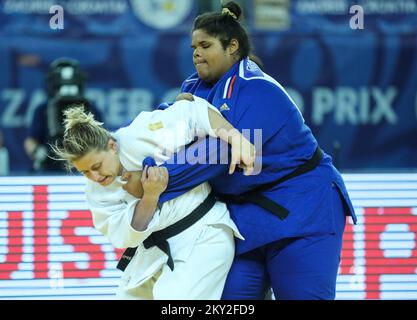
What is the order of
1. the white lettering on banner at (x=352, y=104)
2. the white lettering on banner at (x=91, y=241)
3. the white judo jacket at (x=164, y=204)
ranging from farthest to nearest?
the white lettering on banner at (x=352, y=104), the white lettering on banner at (x=91, y=241), the white judo jacket at (x=164, y=204)

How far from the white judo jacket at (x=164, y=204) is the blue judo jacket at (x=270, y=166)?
15 cm

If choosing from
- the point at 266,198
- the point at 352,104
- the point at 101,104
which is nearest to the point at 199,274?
the point at 266,198

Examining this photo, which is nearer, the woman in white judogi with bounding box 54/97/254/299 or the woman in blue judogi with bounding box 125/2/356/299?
the woman in white judogi with bounding box 54/97/254/299

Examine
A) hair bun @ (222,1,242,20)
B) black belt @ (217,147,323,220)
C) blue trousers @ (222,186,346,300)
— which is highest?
hair bun @ (222,1,242,20)

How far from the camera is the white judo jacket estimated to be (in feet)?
14.7

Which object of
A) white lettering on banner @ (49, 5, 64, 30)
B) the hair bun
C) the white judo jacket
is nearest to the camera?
the white judo jacket

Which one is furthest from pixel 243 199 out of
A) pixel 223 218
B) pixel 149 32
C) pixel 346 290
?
pixel 149 32

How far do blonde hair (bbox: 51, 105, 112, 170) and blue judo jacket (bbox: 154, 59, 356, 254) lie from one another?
1.96ft

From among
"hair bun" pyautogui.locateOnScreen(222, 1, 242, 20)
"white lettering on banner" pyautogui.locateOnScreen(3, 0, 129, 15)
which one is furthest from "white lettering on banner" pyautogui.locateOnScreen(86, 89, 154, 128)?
"hair bun" pyautogui.locateOnScreen(222, 1, 242, 20)

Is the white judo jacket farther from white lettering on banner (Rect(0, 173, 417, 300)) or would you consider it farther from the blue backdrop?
the blue backdrop

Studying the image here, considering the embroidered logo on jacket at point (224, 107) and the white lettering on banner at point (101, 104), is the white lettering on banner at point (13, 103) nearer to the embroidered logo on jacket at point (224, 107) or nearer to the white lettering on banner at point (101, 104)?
the white lettering on banner at point (101, 104)

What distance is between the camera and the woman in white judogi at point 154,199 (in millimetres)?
4398

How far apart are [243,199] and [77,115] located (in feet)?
2.90

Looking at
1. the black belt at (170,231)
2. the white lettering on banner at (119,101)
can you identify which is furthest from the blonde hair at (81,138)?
the white lettering on banner at (119,101)
